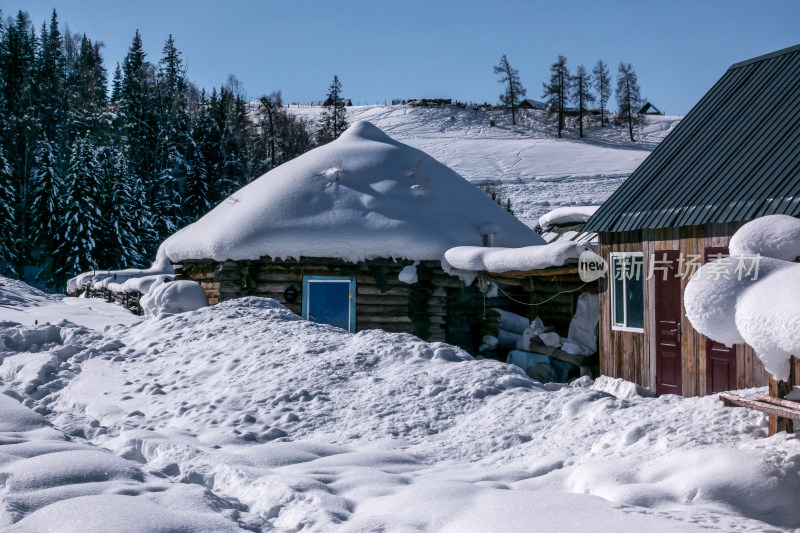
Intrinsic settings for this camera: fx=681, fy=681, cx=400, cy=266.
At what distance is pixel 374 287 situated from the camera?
50.4ft

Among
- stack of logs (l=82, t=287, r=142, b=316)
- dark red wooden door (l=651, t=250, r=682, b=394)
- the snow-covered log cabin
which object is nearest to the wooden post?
dark red wooden door (l=651, t=250, r=682, b=394)

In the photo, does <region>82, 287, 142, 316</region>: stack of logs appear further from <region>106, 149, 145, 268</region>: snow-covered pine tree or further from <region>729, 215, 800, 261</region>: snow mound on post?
<region>729, 215, 800, 261</region>: snow mound on post

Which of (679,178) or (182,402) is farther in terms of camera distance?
(679,178)

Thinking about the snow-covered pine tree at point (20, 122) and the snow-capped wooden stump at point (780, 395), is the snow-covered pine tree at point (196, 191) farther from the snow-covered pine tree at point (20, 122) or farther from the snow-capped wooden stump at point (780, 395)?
the snow-capped wooden stump at point (780, 395)

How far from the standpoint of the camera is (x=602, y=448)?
5316 millimetres

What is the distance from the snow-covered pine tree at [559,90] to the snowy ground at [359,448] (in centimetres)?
6335

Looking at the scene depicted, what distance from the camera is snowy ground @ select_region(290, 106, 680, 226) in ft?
178

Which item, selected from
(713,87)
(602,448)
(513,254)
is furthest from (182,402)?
(713,87)

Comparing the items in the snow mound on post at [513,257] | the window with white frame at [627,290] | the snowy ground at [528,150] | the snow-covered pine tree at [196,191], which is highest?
the snowy ground at [528,150]

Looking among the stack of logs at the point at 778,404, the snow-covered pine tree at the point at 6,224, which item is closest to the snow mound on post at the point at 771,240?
the stack of logs at the point at 778,404

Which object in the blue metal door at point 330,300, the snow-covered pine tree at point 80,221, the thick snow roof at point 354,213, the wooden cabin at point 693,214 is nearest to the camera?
the wooden cabin at point 693,214

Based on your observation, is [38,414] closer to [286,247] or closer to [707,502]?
[707,502]

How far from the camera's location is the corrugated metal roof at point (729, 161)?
9352 millimetres

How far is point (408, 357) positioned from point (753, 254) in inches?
170
